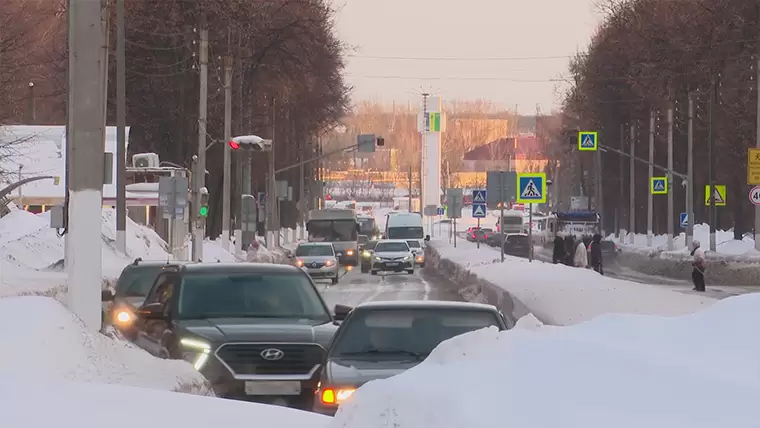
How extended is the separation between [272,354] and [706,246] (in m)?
→ 59.4

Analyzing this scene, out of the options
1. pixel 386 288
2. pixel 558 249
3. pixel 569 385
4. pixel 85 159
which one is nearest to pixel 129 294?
pixel 85 159

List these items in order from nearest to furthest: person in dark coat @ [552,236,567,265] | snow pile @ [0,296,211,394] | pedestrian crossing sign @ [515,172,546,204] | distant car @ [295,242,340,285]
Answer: snow pile @ [0,296,211,394] → pedestrian crossing sign @ [515,172,546,204] → distant car @ [295,242,340,285] → person in dark coat @ [552,236,567,265]

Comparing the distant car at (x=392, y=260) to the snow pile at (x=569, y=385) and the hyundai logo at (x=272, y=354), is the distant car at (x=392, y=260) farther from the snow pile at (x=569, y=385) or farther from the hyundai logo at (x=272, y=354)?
the snow pile at (x=569, y=385)

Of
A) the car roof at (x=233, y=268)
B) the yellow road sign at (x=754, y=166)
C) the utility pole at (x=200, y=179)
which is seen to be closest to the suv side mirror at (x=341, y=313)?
the car roof at (x=233, y=268)

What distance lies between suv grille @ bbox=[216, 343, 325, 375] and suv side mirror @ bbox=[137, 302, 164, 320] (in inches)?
59.7

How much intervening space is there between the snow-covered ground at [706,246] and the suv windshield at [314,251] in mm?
13996

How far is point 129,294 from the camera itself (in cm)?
2052

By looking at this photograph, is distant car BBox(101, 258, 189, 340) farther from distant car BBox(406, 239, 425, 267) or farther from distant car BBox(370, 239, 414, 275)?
distant car BBox(406, 239, 425, 267)

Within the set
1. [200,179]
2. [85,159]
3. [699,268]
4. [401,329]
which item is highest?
[200,179]

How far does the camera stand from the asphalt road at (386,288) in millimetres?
38938

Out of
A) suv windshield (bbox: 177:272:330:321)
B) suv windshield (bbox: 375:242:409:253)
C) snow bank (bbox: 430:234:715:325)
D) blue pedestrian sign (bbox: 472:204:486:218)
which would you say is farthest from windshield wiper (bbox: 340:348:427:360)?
suv windshield (bbox: 375:242:409:253)

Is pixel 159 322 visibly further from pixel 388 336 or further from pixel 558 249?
pixel 558 249

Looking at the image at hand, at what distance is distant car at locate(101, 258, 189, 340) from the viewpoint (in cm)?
1795

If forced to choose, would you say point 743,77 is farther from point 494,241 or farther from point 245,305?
point 245,305
